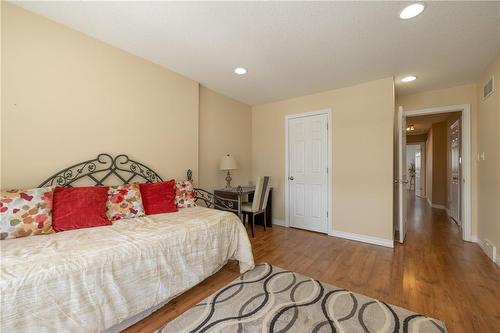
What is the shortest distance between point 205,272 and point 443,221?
4.87 meters

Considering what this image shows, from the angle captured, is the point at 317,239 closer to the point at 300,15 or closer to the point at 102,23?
the point at 300,15

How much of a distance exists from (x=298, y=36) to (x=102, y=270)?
2.36 meters

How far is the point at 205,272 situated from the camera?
1.83 meters

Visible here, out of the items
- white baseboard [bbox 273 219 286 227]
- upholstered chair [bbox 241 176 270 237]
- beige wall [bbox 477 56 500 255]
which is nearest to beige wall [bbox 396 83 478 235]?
beige wall [bbox 477 56 500 255]

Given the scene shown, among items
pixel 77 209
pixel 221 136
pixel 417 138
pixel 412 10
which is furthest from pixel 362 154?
pixel 417 138

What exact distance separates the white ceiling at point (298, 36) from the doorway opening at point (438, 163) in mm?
915

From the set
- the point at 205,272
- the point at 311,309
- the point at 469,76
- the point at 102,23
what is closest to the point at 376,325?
the point at 311,309

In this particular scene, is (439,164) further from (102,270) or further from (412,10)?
(102,270)

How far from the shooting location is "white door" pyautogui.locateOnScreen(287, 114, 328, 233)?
11.3 ft

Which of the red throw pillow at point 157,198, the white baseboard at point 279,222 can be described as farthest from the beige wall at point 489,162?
the red throw pillow at point 157,198

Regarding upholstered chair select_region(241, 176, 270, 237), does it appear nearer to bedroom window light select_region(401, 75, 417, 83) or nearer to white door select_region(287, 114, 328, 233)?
white door select_region(287, 114, 328, 233)

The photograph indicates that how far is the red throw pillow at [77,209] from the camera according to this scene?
1643 millimetres

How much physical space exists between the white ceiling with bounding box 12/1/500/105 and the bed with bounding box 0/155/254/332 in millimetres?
1330

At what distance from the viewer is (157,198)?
2.28 metres
